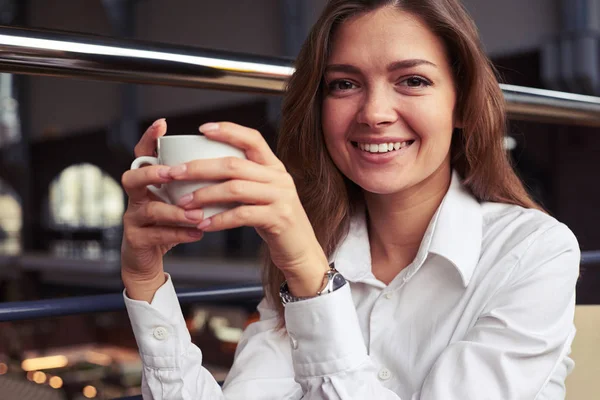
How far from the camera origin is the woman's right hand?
0.70m

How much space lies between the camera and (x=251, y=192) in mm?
687

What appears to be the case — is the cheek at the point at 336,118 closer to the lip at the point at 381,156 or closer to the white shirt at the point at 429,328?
the lip at the point at 381,156

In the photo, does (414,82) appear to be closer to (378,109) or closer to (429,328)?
(378,109)

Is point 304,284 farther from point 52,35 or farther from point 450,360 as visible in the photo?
point 52,35

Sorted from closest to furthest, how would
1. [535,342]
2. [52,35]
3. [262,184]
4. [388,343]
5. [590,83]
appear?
[262,184] < [52,35] < [535,342] < [388,343] < [590,83]

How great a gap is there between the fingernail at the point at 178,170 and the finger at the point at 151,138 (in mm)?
171

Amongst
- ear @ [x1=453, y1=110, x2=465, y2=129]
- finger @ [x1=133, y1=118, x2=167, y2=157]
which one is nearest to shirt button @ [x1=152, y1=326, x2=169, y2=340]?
finger @ [x1=133, y1=118, x2=167, y2=157]

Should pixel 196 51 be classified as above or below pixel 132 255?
above

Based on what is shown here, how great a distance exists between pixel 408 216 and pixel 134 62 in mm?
538

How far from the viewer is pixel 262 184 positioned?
699 mm

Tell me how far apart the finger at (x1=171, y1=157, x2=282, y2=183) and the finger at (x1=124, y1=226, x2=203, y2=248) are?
0.10m

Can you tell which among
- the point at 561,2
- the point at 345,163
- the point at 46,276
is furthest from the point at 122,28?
the point at 345,163

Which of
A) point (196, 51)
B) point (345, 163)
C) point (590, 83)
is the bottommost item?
point (590, 83)

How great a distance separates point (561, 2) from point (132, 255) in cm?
775
